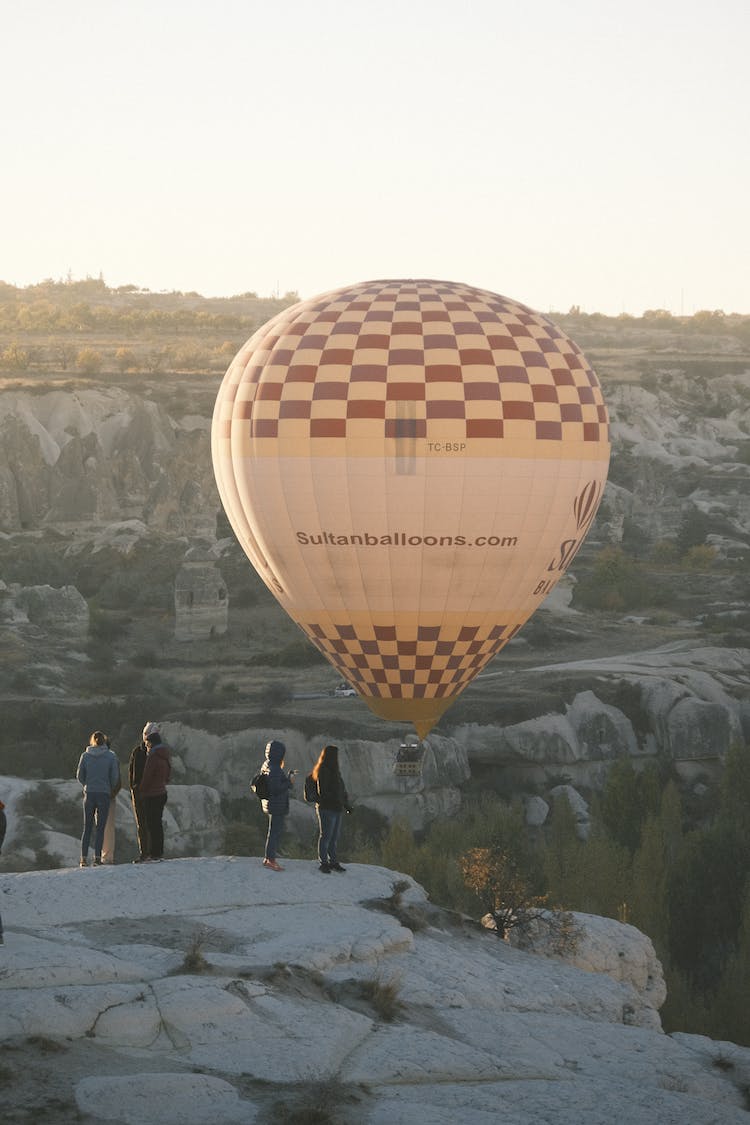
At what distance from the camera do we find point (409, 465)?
2728cm

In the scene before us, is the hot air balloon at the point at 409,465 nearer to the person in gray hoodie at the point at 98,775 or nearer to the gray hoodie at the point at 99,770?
the person in gray hoodie at the point at 98,775

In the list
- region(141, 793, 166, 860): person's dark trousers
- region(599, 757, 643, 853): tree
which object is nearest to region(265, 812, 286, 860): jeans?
region(141, 793, 166, 860): person's dark trousers

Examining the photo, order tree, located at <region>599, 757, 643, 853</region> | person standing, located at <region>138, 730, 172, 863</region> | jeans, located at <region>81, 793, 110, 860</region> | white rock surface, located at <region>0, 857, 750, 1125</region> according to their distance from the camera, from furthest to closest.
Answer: tree, located at <region>599, 757, 643, 853</region> < jeans, located at <region>81, 793, 110, 860</region> < person standing, located at <region>138, 730, 172, 863</region> < white rock surface, located at <region>0, 857, 750, 1125</region>

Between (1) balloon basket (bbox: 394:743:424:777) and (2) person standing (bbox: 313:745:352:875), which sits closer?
(2) person standing (bbox: 313:745:352:875)

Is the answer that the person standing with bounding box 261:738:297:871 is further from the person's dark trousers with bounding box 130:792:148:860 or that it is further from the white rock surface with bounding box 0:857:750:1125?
the person's dark trousers with bounding box 130:792:148:860

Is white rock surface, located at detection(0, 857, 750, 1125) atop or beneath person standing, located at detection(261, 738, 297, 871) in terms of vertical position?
beneath

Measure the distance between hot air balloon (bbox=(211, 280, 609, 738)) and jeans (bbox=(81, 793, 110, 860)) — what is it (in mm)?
9831

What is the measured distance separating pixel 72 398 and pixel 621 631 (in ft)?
105

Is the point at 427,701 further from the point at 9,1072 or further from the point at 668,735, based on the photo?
the point at 668,735

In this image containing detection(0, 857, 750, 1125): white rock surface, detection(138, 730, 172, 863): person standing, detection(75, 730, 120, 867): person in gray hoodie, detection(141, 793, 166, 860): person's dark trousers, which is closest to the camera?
detection(0, 857, 750, 1125): white rock surface

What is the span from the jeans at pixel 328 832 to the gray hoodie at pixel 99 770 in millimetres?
1759

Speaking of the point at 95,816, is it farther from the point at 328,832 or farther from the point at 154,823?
the point at 328,832

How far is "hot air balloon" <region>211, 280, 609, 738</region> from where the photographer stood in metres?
27.2

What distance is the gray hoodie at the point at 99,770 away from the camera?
1741cm
